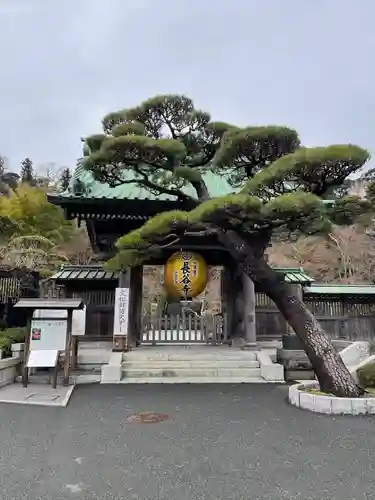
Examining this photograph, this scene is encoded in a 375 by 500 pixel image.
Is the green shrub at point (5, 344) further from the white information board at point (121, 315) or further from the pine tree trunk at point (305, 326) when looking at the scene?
the pine tree trunk at point (305, 326)

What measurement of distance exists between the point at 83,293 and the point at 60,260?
11.0 meters

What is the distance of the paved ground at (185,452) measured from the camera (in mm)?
3770

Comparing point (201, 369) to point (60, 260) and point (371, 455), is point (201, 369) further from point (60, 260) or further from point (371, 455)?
point (60, 260)

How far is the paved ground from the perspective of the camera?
3770mm

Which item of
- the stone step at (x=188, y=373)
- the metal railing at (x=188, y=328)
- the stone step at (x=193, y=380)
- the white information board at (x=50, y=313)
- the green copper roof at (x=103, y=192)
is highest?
the green copper roof at (x=103, y=192)

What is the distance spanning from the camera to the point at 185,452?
478 cm

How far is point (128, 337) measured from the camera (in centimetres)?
1115

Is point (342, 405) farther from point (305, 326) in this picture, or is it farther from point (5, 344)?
point (5, 344)

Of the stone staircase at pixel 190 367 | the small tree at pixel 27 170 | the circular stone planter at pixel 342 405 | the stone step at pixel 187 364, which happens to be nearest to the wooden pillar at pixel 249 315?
the stone staircase at pixel 190 367

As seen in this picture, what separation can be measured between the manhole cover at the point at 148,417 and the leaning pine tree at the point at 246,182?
2.85 m

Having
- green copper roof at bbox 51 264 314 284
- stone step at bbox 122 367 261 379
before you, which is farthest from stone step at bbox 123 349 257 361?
green copper roof at bbox 51 264 314 284

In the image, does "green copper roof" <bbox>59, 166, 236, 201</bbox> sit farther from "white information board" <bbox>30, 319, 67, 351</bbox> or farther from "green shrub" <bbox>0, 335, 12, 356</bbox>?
"green shrub" <bbox>0, 335, 12, 356</bbox>

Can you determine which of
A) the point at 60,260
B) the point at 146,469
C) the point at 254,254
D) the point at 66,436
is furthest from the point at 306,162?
the point at 60,260

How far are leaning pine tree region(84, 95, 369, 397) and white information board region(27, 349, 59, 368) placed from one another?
267 centimetres
